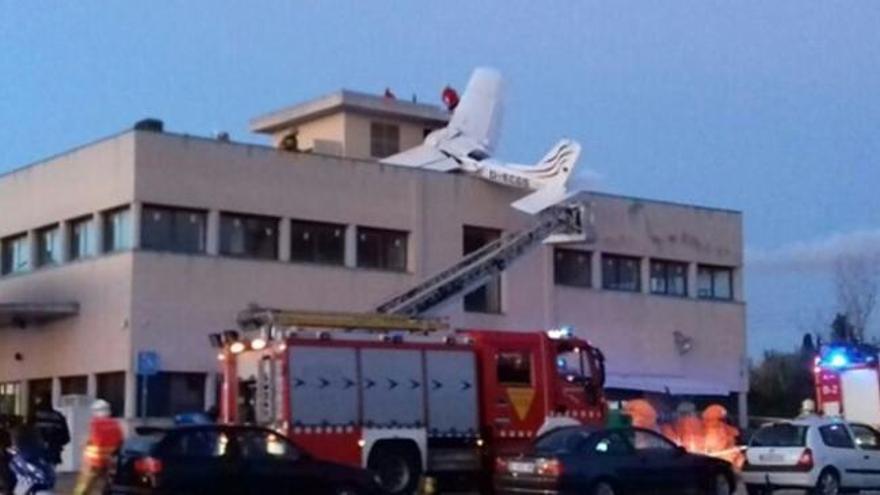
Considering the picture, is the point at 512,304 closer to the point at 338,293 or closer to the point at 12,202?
the point at 338,293

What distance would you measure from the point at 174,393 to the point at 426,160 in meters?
11.5

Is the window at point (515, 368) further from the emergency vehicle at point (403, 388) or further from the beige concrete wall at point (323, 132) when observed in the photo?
the beige concrete wall at point (323, 132)

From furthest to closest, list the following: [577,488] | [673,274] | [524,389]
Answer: [673,274] → [524,389] → [577,488]

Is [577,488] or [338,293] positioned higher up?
[338,293]

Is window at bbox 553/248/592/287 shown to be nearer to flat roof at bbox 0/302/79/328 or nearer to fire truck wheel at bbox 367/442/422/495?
flat roof at bbox 0/302/79/328

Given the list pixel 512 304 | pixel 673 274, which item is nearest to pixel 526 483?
pixel 512 304

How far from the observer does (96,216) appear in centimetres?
4391

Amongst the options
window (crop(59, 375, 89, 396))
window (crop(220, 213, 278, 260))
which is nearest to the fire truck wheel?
window (crop(220, 213, 278, 260))

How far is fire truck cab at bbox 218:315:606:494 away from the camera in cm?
2917

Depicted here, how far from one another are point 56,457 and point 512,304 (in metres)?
22.4

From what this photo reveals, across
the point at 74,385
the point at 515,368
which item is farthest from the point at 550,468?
the point at 74,385

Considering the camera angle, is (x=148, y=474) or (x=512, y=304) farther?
(x=512, y=304)

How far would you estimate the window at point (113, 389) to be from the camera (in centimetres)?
4262

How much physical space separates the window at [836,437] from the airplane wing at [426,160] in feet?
69.1
